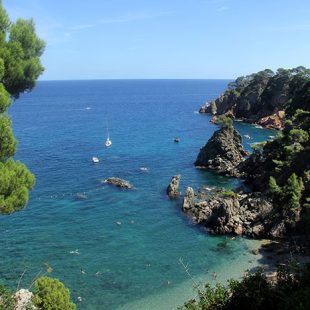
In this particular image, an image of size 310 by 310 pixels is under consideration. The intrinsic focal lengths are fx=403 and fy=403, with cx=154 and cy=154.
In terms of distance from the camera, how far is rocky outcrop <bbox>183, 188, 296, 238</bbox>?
145ft

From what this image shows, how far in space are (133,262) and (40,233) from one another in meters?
12.3

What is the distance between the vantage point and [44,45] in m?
18.8

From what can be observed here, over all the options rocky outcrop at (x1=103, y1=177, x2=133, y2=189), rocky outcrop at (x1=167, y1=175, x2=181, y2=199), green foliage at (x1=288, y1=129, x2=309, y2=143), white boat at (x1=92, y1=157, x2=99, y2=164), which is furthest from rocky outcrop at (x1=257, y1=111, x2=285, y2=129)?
rocky outcrop at (x1=103, y1=177, x2=133, y2=189)

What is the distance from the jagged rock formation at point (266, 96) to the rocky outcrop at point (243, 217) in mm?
69001

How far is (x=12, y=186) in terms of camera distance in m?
16.9

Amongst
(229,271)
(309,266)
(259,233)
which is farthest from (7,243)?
(309,266)

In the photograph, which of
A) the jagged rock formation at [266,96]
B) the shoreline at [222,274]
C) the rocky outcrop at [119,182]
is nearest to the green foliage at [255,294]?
the shoreline at [222,274]

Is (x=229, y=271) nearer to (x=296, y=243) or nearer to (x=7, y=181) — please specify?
(x=296, y=243)

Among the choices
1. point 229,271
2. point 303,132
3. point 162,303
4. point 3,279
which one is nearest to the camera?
point 162,303

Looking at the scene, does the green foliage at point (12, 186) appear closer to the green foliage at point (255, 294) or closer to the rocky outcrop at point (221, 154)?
the green foliage at point (255, 294)

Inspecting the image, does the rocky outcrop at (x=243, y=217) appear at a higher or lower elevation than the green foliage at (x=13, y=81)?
lower

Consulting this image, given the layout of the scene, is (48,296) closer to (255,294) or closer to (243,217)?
(255,294)

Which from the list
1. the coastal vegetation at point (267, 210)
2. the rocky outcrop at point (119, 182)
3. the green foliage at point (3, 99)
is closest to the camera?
the green foliage at point (3, 99)

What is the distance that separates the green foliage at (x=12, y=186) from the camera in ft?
54.3
